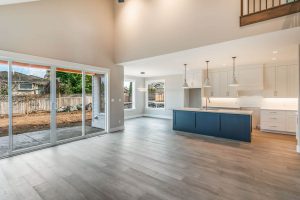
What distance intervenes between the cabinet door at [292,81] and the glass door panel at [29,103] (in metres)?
8.41

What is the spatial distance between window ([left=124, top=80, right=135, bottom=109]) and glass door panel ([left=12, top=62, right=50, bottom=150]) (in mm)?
5255

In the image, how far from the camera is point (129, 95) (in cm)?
1005

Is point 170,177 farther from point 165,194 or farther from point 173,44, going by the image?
point 173,44

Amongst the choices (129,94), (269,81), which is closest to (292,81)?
(269,81)

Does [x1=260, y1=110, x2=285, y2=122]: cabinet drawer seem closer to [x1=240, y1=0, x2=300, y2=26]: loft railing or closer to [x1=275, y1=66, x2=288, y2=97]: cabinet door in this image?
[x1=275, y1=66, x2=288, y2=97]: cabinet door

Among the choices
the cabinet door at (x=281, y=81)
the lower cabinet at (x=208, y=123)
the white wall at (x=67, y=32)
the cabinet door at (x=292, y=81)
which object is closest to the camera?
the white wall at (x=67, y=32)

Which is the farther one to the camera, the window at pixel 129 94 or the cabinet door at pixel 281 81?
the window at pixel 129 94

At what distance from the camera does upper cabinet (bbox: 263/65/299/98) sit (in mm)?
5876

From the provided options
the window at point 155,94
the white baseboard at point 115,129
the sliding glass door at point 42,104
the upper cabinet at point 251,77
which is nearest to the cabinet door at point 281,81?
the upper cabinet at point 251,77

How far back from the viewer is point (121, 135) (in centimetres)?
570

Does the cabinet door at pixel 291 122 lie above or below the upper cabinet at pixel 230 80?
below

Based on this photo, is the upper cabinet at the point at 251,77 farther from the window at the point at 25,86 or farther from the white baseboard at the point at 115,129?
the window at the point at 25,86

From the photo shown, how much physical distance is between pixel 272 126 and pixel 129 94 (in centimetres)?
738

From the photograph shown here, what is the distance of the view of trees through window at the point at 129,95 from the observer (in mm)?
9758
